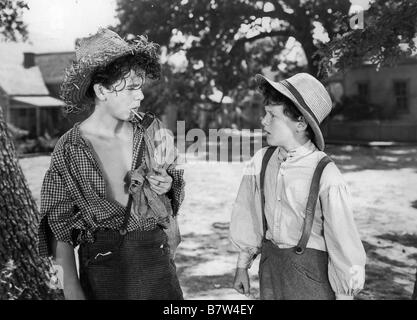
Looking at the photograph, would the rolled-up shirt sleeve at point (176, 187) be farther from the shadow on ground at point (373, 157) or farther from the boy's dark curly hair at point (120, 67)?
the shadow on ground at point (373, 157)

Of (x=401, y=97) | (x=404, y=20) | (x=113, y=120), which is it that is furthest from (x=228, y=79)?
(x=401, y=97)

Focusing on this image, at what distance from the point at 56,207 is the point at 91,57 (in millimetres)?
524

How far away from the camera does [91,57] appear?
5.57 feet

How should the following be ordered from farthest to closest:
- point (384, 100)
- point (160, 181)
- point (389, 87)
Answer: point (389, 87), point (384, 100), point (160, 181)

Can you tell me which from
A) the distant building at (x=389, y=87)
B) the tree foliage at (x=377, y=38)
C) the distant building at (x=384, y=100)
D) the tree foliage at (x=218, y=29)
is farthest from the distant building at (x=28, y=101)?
the tree foliage at (x=377, y=38)

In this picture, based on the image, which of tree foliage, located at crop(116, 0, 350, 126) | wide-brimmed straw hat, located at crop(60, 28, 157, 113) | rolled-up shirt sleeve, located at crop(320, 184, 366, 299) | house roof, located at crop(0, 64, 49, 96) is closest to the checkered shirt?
wide-brimmed straw hat, located at crop(60, 28, 157, 113)

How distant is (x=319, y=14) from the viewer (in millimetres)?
3100

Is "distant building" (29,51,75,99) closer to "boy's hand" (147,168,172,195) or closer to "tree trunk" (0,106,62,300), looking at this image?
"tree trunk" (0,106,62,300)

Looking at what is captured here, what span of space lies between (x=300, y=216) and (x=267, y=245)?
18 centimetres

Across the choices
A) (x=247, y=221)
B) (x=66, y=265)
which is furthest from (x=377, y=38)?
A: (x=66, y=265)

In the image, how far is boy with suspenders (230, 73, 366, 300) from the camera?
1663 millimetres

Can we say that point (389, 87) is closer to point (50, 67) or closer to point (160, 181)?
point (50, 67)

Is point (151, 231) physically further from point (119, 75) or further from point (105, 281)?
point (119, 75)

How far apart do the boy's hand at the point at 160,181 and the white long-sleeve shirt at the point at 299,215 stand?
1.17ft
